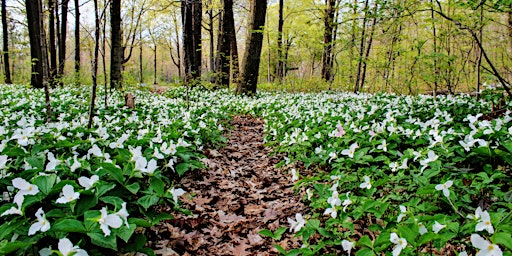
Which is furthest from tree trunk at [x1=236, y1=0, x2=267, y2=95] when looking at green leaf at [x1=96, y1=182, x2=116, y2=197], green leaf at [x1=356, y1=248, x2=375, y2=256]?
green leaf at [x1=356, y1=248, x2=375, y2=256]

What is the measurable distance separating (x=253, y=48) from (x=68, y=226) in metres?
9.06

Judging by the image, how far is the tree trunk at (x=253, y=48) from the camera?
385 inches

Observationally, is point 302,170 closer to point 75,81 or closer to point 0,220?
point 0,220

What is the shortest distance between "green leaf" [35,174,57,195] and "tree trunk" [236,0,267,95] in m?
8.45

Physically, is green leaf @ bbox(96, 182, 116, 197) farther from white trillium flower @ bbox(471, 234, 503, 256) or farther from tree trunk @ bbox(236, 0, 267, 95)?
tree trunk @ bbox(236, 0, 267, 95)

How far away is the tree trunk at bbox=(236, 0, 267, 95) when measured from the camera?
977 cm

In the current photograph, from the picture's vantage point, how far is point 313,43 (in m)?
9.78

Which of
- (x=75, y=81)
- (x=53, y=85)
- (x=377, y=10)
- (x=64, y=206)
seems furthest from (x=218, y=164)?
(x=53, y=85)

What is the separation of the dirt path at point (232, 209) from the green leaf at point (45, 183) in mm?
805

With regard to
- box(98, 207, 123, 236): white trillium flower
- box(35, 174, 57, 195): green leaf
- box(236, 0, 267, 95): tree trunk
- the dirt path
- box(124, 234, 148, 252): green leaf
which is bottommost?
the dirt path

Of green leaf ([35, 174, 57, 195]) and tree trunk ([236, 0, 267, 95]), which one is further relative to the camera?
tree trunk ([236, 0, 267, 95])

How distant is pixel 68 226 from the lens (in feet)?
4.72

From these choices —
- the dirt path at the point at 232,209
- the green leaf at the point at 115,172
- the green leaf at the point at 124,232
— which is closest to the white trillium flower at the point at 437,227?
the dirt path at the point at 232,209

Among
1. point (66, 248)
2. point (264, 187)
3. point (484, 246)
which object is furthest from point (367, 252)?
point (264, 187)
